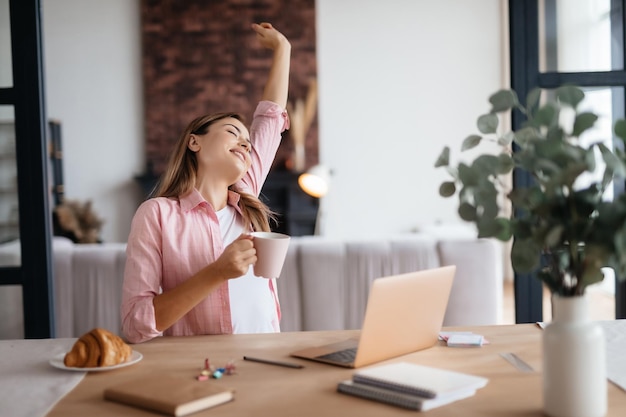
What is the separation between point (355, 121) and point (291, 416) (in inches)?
263

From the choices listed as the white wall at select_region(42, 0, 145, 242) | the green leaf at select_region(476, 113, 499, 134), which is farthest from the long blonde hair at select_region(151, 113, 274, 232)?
the white wall at select_region(42, 0, 145, 242)

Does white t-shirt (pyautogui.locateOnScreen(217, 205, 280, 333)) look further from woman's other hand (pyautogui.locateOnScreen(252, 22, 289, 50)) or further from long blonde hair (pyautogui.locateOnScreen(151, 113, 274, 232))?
woman's other hand (pyautogui.locateOnScreen(252, 22, 289, 50))

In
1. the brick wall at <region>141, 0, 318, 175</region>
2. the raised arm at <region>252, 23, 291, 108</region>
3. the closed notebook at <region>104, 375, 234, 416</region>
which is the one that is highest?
the brick wall at <region>141, 0, 318, 175</region>

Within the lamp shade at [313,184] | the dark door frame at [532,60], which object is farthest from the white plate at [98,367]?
the lamp shade at [313,184]

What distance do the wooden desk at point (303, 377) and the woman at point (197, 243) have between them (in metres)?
0.10

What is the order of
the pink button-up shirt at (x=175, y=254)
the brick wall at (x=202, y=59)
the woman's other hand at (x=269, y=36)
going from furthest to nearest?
1. the brick wall at (x=202, y=59)
2. the woman's other hand at (x=269, y=36)
3. the pink button-up shirt at (x=175, y=254)

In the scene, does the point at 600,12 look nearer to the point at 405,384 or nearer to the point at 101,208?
the point at 405,384

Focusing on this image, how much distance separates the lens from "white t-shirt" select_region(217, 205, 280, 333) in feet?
6.53

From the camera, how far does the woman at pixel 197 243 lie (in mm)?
1760

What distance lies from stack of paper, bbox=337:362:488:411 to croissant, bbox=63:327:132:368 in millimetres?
462

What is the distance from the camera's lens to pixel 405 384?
122cm

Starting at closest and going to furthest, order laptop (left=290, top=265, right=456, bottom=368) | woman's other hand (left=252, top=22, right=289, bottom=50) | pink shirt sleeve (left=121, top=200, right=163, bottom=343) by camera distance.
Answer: laptop (left=290, top=265, right=456, bottom=368) → pink shirt sleeve (left=121, top=200, right=163, bottom=343) → woman's other hand (left=252, top=22, right=289, bottom=50)

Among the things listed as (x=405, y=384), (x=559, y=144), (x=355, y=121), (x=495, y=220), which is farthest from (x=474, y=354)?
(x=355, y=121)

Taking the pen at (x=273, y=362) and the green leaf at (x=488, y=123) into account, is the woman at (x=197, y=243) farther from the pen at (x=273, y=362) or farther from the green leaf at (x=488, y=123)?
the green leaf at (x=488, y=123)
